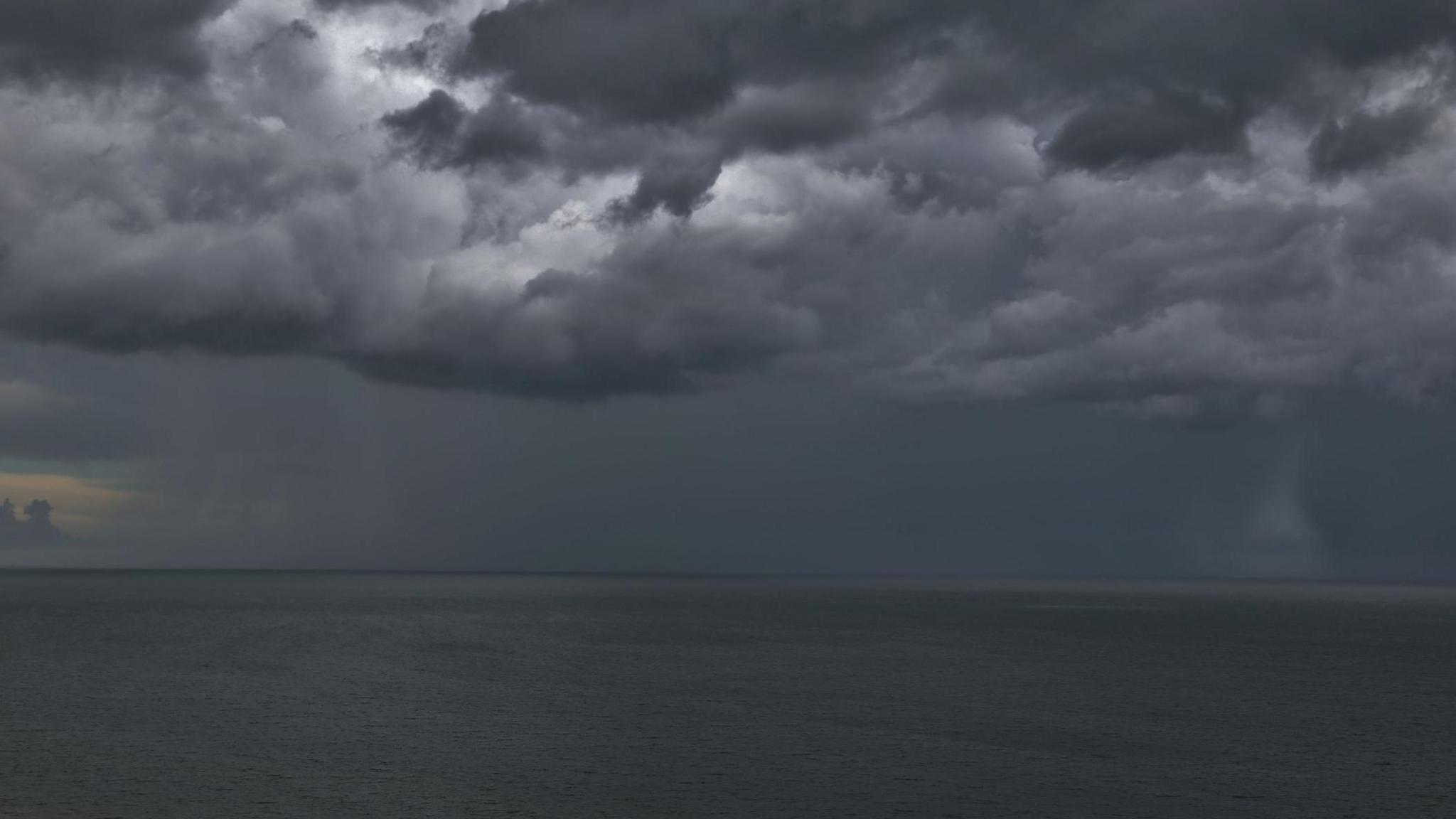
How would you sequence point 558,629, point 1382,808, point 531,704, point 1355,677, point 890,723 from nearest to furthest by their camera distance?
1. point 1382,808
2. point 890,723
3. point 531,704
4. point 1355,677
5. point 558,629

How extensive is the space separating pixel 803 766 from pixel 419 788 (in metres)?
20.6

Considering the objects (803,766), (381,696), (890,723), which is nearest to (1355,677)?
(890,723)

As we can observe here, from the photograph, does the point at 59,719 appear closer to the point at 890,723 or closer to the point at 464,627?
the point at 890,723

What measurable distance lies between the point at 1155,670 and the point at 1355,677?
61.1 feet

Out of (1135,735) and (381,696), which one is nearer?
(1135,735)

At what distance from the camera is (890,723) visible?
82812 millimetres

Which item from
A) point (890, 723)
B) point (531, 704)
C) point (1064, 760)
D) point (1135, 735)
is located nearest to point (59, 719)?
point (531, 704)

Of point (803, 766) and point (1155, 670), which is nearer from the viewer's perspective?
point (803, 766)

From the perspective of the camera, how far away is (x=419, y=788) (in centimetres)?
6041

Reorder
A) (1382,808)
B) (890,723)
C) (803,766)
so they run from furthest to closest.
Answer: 1. (890,723)
2. (803,766)
3. (1382,808)

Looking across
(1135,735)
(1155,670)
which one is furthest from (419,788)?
(1155,670)

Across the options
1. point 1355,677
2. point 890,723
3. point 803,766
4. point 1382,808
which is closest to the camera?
point 1382,808

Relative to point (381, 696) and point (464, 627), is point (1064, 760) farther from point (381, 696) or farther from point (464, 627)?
point (464, 627)

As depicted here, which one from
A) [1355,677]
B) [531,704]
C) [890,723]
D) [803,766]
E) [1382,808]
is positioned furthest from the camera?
[1355,677]
